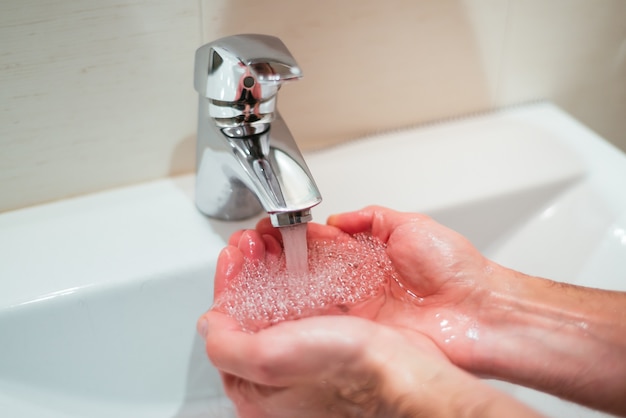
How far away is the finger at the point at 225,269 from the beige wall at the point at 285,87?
0.55 feet

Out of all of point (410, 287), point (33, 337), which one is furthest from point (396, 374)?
point (33, 337)

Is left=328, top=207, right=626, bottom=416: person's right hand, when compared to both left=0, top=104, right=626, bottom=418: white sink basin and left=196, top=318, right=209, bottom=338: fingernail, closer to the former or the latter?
left=0, top=104, right=626, bottom=418: white sink basin

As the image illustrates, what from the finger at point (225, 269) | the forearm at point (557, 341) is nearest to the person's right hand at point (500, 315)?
the forearm at point (557, 341)

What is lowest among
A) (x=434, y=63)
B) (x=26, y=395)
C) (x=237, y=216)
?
(x=26, y=395)

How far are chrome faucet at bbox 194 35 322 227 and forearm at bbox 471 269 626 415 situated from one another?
200 mm

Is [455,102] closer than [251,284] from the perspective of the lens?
No

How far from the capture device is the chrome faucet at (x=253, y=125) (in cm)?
46

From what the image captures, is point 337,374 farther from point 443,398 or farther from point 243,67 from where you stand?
point 243,67

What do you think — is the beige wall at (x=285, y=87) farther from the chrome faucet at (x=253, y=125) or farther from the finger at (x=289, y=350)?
the finger at (x=289, y=350)

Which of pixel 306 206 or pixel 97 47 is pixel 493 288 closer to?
pixel 306 206

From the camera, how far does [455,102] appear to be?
729mm

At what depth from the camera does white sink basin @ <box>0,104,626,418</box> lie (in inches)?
20.9

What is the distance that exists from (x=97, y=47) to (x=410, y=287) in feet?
1.17

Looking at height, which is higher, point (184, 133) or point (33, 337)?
point (184, 133)
